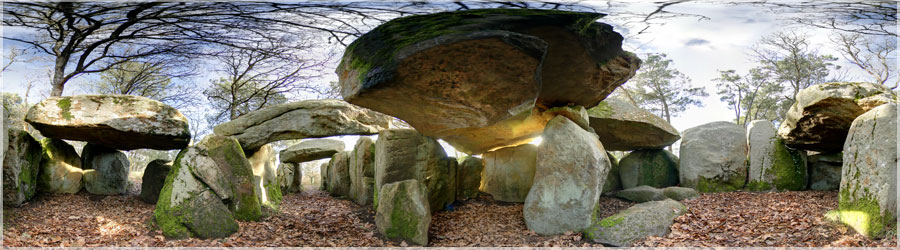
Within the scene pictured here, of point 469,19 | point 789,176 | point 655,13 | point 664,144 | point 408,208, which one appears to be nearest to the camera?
point 469,19

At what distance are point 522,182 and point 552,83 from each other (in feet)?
9.33

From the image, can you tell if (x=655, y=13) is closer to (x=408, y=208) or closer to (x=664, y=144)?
(x=408, y=208)

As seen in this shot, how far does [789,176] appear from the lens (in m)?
9.94

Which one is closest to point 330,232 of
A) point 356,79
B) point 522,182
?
point 356,79

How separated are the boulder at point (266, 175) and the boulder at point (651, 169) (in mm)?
A: 8304

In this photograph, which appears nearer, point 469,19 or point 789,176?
point 469,19

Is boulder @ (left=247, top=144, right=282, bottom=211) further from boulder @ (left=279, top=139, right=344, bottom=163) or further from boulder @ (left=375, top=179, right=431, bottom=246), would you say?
boulder @ (left=279, top=139, right=344, bottom=163)

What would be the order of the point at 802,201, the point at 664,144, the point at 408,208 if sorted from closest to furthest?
the point at 408,208, the point at 802,201, the point at 664,144

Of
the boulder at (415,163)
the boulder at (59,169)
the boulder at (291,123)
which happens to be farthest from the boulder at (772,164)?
the boulder at (59,169)

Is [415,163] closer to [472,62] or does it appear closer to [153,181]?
[472,62]

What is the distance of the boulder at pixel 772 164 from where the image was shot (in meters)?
9.93

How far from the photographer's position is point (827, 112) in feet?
26.3

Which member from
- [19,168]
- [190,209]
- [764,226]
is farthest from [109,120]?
[764,226]

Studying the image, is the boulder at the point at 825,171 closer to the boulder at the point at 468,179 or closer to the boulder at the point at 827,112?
the boulder at the point at 827,112
